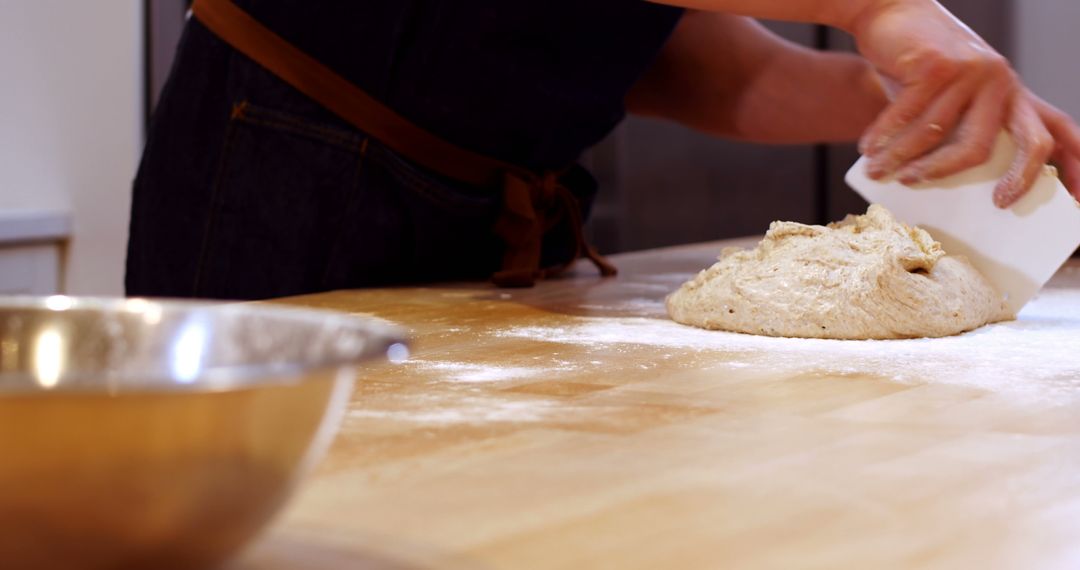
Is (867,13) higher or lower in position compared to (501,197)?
higher

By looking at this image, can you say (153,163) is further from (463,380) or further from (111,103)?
(111,103)

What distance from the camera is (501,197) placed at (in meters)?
1.43

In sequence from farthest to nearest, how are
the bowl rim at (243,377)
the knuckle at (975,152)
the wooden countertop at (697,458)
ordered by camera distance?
the knuckle at (975,152) < the wooden countertop at (697,458) < the bowl rim at (243,377)

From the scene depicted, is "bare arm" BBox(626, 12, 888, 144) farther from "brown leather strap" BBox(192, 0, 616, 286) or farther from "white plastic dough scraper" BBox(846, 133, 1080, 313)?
"white plastic dough scraper" BBox(846, 133, 1080, 313)

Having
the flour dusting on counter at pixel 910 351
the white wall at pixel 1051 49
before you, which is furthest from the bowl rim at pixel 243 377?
the white wall at pixel 1051 49

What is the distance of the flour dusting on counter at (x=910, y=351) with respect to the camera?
841mm

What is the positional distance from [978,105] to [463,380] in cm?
63

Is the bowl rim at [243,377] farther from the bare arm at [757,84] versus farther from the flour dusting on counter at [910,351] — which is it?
the bare arm at [757,84]

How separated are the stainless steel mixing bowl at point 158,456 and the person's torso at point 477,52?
970 millimetres

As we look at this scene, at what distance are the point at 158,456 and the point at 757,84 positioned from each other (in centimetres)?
151

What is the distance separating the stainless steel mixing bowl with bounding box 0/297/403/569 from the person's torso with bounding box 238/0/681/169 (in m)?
0.97

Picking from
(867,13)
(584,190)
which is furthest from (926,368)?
(584,190)

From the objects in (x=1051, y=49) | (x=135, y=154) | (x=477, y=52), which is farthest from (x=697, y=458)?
(x=135, y=154)

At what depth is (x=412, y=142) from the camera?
135cm
